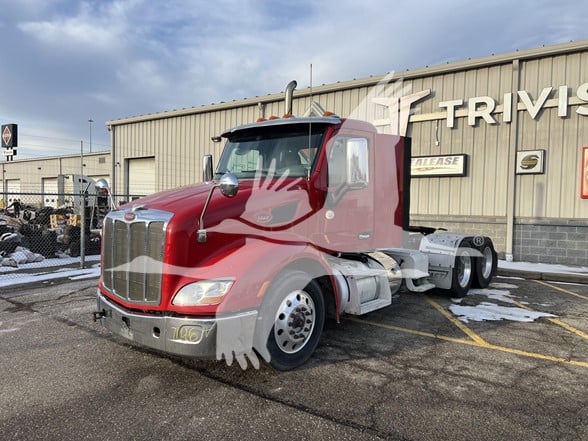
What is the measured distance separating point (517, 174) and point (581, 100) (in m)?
2.33

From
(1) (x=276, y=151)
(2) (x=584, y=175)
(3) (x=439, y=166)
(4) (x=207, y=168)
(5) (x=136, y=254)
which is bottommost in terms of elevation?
(5) (x=136, y=254)

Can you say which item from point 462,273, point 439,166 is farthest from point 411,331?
point 439,166

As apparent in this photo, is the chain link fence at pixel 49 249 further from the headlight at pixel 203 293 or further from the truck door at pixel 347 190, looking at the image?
the headlight at pixel 203 293

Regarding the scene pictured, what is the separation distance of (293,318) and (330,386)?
0.73 m

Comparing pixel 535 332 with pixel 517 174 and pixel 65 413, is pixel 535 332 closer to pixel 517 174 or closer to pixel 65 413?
pixel 65 413

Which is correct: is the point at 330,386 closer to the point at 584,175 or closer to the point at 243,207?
the point at 243,207

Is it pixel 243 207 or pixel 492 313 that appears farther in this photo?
pixel 492 313

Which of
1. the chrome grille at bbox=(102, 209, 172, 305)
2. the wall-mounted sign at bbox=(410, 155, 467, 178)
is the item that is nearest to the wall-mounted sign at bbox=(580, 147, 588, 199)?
the wall-mounted sign at bbox=(410, 155, 467, 178)

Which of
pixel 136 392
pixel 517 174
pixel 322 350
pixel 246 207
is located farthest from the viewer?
pixel 517 174

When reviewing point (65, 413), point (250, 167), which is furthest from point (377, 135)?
point (65, 413)

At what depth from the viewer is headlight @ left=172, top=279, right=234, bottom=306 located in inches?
143

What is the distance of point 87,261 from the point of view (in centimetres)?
1111

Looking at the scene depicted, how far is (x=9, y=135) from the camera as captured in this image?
60.2 feet

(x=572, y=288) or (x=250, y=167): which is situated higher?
(x=250, y=167)
